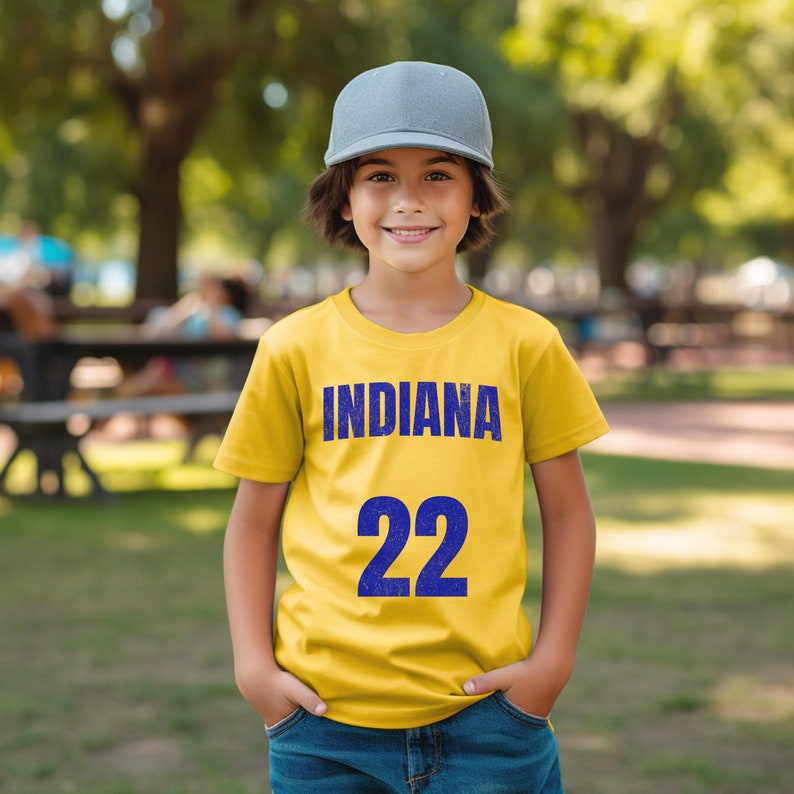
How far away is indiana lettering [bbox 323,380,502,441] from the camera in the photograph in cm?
199

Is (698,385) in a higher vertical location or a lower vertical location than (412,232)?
higher

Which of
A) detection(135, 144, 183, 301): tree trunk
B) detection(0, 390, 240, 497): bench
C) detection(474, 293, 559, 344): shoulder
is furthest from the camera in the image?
detection(135, 144, 183, 301): tree trunk

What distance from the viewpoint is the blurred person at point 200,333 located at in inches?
459

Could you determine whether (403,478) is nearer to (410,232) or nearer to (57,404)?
(410,232)

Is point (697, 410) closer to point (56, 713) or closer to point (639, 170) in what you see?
point (56, 713)

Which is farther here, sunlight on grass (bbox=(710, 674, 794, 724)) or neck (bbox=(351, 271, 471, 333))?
sunlight on grass (bbox=(710, 674, 794, 724))

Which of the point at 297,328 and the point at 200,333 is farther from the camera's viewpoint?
the point at 200,333

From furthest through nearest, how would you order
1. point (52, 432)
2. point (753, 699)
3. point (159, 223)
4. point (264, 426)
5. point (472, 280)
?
point (472, 280) → point (159, 223) → point (52, 432) → point (753, 699) → point (264, 426)

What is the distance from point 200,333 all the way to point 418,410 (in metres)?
9.79

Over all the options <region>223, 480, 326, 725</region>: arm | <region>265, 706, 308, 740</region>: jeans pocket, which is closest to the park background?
<region>223, 480, 326, 725</region>: arm

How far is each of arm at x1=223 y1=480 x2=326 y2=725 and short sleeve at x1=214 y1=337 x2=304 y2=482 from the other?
4 cm

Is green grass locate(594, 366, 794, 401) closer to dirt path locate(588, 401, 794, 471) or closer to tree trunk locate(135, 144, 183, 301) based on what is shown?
dirt path locate(588, 401, 794, 471)

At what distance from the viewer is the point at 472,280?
29.6 meters

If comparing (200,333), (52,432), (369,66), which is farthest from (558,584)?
(369,66)
